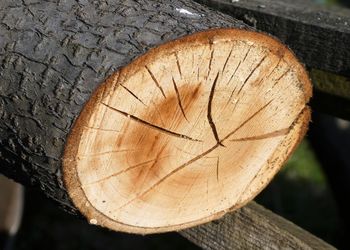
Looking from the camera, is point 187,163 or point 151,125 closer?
point 151,125

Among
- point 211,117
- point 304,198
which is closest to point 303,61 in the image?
point 211,117

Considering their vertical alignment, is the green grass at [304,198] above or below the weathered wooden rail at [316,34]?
below

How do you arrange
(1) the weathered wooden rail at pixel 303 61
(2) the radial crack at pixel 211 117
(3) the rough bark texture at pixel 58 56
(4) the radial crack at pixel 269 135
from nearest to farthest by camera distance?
(3) the rough bark texture at pixel 58 56
(2) the radial crack at pixel 211 117
(4) the radial crack at pixel 269 135
(1) the weathered wooden rail at pixel 303 61

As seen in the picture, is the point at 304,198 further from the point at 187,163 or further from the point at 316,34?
the point at 187,163

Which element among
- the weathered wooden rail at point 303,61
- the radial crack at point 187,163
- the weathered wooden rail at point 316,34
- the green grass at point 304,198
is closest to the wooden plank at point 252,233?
the weathered wooden rail at point 303,61

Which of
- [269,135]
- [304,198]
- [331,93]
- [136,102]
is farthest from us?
[304,198]

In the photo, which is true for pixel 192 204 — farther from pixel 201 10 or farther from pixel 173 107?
pixel 201 10

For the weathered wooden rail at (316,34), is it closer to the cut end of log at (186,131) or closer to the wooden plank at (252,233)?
the cut end of log at (186,131)

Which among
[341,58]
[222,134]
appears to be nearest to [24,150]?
[222,134]
